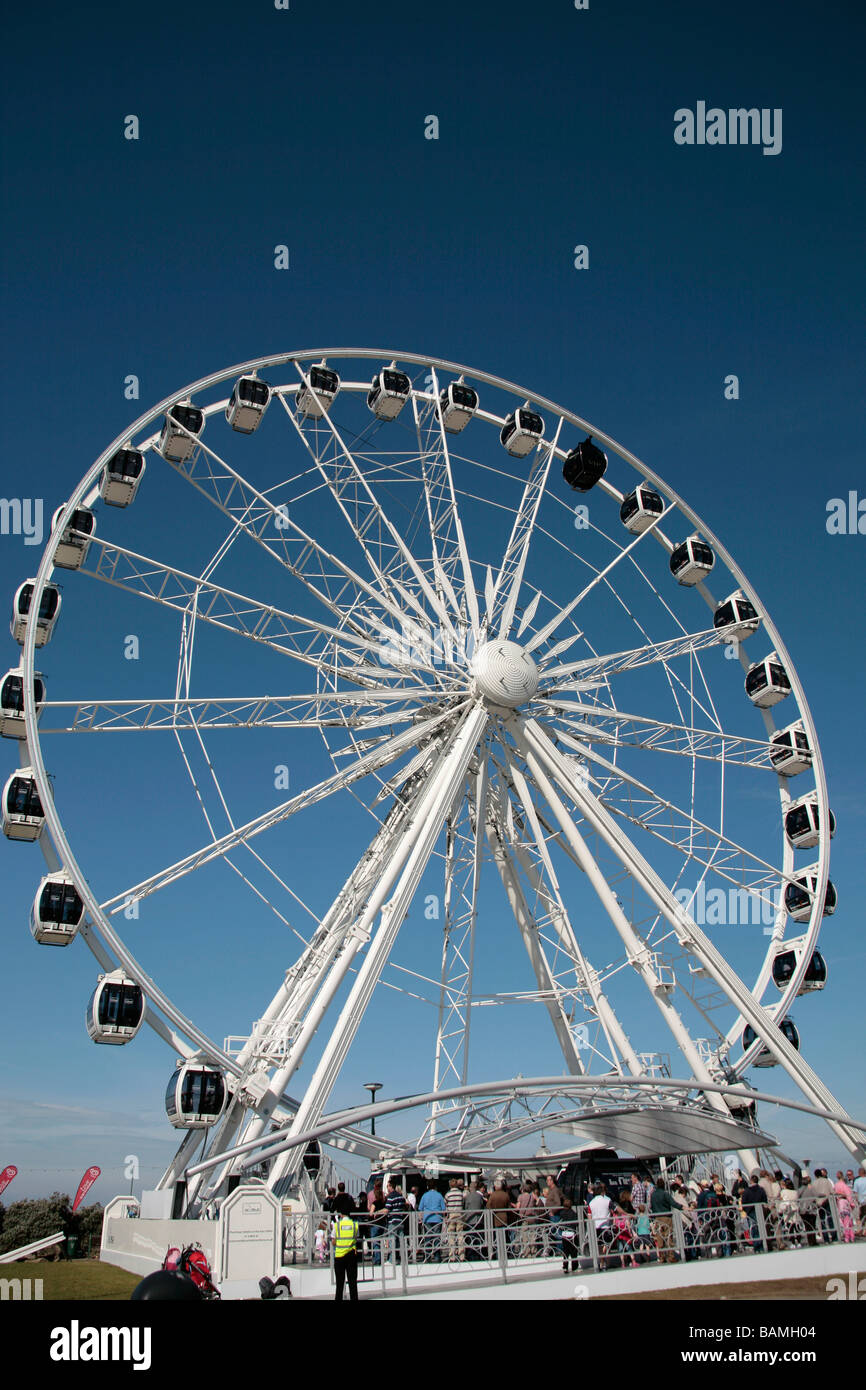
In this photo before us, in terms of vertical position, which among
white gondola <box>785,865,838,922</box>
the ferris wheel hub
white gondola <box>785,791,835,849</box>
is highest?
the ferris wheel hub

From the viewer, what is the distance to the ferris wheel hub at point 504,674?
24.3 meters

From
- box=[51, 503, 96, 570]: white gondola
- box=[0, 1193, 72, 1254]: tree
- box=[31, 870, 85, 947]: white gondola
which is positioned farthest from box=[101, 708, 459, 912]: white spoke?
box=[0, 1193, 72, 1254]: tree

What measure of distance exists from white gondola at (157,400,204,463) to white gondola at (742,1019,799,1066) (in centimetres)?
1978

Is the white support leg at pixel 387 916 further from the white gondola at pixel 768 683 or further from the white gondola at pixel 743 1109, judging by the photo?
the white gondola at pixel 768 683

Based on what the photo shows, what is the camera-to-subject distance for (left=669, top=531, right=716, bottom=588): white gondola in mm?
28922

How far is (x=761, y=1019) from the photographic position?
23375mm

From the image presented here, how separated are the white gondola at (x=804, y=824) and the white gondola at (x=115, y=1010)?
1837 centimetres

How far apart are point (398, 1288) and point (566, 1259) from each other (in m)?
2.37

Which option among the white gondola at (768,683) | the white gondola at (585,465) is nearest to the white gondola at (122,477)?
the white gondola at (585,465)

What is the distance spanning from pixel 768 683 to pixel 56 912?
65.6 feet

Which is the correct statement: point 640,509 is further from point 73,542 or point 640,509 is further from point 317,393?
point 73,542

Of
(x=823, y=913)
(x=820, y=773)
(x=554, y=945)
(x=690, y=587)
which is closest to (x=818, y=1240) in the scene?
(x=554, y=945)

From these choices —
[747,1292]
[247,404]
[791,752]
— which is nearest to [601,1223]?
[747,1292]

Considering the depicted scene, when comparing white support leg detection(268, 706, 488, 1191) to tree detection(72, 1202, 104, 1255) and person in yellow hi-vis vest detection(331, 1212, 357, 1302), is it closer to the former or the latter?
person in yellow hi-vis vest detection(331, 1212, 357, 1302)
